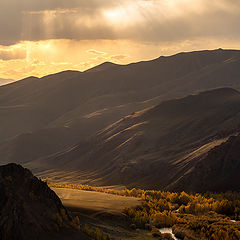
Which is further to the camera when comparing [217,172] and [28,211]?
[217,172]

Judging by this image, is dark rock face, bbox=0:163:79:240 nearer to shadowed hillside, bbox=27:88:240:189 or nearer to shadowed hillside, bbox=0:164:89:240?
shadowed hillside, bbox=0:164:89:240

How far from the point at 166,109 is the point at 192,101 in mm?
9344

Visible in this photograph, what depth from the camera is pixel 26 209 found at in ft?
71.6

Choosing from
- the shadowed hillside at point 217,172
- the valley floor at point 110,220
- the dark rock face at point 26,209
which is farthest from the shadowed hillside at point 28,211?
the shadowed hillside at point 217,172

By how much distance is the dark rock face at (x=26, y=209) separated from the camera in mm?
20312

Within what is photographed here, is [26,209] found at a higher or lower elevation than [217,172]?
→ higher

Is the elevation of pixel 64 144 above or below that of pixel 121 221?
below

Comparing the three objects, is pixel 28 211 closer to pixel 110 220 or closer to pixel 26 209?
pixel 26 209

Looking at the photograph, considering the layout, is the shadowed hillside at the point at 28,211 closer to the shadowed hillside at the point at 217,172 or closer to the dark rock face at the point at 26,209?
the dark rock face at the point at 26,209

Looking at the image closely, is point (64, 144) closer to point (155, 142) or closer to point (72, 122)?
point (72, 122)

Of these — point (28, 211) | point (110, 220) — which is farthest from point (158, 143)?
point (28, 211)

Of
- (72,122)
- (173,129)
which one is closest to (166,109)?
(173,129)

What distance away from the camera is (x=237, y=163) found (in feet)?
234

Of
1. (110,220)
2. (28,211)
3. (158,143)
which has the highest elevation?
(28,211)
